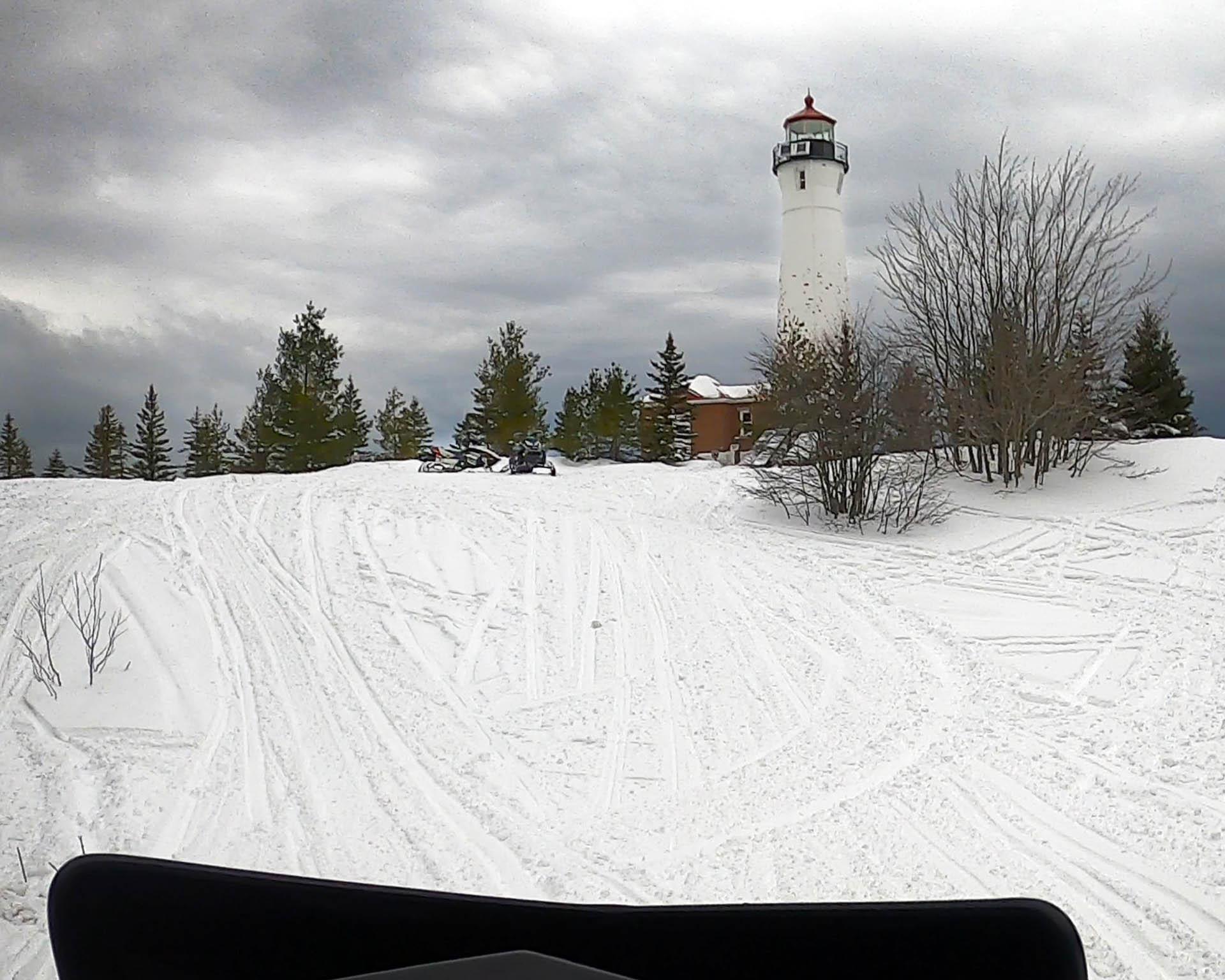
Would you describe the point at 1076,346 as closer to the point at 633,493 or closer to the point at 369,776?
the point at 633,493

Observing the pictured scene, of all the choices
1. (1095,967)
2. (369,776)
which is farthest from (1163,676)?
(369,776)

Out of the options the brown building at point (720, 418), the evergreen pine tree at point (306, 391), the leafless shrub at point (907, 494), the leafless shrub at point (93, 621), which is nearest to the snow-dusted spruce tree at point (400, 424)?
the evergreen pine tree at point (306, 391)

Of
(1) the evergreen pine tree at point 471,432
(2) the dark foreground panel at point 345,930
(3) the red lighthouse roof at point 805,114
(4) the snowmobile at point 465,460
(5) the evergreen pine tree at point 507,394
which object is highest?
(3) the red lighthouse roof at point 805,114

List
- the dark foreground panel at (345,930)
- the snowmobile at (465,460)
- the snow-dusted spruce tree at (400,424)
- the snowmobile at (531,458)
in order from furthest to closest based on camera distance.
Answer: the snowmobile at (531,458) < the snowmobile at (465,460) < the snow-dusted spruce tree at (400,424) < the dark foreground panel at (345,930)

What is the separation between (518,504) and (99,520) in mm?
2822

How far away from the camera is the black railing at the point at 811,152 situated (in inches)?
146

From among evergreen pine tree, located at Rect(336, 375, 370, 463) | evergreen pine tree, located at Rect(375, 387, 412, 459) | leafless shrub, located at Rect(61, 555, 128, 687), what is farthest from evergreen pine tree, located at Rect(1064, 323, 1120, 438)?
leafless shrub, located at Rect(61, 555, 128, 687)

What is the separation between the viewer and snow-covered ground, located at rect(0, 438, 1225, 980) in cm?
190

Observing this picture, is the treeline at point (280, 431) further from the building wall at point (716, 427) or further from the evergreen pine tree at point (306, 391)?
the building wall at point (716, 427)

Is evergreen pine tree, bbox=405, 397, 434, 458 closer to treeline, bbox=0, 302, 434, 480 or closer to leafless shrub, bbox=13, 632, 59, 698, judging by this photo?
treeline, bbox=0, 302, 434, 480

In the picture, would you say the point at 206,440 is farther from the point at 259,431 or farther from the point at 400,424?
the point at 400,424

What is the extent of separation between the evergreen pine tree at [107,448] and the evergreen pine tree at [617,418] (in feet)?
21.9

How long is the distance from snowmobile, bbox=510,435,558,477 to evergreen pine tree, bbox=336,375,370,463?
5308mm

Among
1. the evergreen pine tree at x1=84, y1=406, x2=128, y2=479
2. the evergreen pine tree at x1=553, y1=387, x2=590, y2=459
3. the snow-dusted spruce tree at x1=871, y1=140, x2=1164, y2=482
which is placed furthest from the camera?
the evergreen pine tree at x1=553, y1=387, x2=590, y2=459
